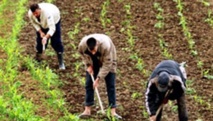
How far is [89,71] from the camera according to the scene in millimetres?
7785

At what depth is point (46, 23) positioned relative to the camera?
9.51 m

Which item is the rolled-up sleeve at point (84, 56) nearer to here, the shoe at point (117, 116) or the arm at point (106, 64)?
the arm at point (106, 64)

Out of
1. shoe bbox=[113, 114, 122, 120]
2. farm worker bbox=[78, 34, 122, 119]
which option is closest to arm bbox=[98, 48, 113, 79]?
farm worker bbox=[78, 34, 122, 119]

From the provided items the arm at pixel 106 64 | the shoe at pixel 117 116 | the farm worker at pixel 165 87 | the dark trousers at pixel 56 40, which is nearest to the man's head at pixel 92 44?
the arm at pixel 106 64

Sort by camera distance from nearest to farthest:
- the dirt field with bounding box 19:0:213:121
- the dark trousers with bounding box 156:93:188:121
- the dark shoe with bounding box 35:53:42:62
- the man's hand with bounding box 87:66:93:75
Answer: the dark trousers with bounding box 156:93:188:121, the man's hand with bounding box 87:66:93:75, the dirt field with bounding box 19:0:213:121, the dark shoe with bounding box 35:53:42:62

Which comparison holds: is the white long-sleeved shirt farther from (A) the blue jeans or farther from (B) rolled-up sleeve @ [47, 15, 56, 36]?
(A) the blue jeans

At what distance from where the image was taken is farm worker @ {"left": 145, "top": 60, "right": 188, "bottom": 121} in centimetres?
654

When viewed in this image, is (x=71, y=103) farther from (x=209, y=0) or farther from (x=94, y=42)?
(x=209, y=0)

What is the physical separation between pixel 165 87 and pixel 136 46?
4765 mm

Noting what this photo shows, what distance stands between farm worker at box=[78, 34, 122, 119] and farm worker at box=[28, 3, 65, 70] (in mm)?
1847

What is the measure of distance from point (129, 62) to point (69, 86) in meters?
1.64

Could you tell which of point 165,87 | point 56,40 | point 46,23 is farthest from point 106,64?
point 56,40

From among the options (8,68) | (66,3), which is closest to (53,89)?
(8,68)

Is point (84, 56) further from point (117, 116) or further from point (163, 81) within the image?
point (163, 81)
